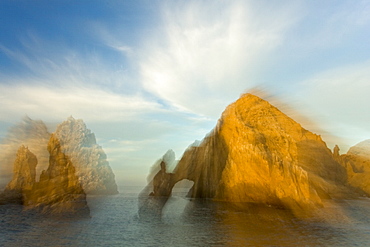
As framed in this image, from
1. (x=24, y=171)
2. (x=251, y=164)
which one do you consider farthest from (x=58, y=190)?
(x=24, y=171)

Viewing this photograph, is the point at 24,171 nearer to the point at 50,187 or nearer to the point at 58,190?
the point at 50,187

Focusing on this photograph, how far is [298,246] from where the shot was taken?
60.3 ft

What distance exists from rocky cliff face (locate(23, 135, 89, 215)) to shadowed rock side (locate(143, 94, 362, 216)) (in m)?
23.9

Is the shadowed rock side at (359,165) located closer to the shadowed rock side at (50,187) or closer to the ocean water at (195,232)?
the ocean water at (195,232)

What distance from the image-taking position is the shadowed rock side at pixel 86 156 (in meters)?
66.1

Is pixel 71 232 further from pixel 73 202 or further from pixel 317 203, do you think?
pixel 317 203

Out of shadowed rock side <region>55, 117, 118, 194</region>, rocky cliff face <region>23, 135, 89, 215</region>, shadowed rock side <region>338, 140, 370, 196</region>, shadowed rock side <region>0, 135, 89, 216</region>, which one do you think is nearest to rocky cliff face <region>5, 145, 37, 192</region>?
shadowed rock side <region>0, 135, 89, 216</region>

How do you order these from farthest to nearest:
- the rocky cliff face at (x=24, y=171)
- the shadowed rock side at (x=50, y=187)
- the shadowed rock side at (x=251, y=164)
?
the rocky cliff face at (x=24, y=171) → the shadowed rock side at (x=251, y=164) → the shadowed rock side at (x=50, y=187)

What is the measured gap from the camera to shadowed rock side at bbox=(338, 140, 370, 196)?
79.2 m

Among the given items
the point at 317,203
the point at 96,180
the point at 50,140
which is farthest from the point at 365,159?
the point at 50,140

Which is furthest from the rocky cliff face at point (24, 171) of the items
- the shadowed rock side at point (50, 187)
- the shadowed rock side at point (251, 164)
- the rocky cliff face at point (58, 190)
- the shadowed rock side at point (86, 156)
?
the shadowed rock side at point (251, 164)

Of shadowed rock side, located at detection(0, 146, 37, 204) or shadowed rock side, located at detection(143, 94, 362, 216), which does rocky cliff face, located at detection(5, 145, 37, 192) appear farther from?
shadowed rock side, located at detection(143, 94, 362, 216)

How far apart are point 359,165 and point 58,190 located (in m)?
91.1

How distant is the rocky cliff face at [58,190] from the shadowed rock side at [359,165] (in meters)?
76.6
